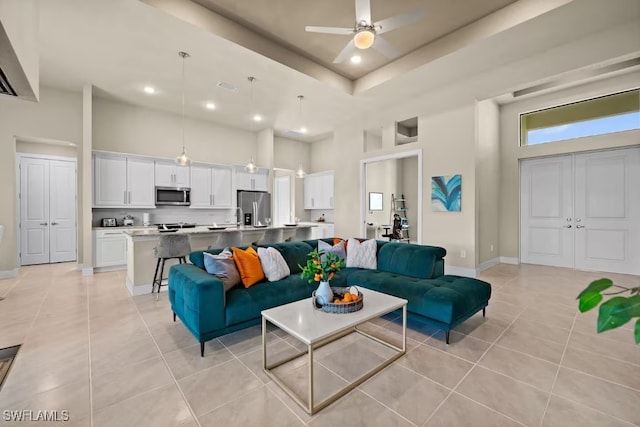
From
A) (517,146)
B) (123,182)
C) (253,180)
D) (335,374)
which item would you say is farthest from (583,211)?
(123,182)

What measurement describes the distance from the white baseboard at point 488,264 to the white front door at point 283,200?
16.8 ft

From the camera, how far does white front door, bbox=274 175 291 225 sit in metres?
8.59

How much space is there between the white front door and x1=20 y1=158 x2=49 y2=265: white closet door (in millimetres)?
5348

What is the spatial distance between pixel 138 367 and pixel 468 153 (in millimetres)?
5229

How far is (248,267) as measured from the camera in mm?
2850

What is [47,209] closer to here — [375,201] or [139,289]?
[139,289]

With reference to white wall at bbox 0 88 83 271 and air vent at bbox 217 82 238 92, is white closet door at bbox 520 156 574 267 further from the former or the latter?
white wall at bbox 0 88 83 271

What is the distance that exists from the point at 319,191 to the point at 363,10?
5.67 meters

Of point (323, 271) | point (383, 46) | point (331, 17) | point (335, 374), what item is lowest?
point (335, 374)

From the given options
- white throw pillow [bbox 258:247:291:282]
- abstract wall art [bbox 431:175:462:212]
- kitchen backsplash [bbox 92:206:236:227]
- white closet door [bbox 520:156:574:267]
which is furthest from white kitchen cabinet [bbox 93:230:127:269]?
white closet door [bbox 520:156:574:267]

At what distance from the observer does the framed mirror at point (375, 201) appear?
736 cm

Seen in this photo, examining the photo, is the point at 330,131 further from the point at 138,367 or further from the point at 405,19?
the point at 138,367

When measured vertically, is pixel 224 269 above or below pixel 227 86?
below

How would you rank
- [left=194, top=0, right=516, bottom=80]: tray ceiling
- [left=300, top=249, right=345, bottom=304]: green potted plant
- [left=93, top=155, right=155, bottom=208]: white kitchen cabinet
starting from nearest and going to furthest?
[left=300, top=249, right=345, bottom=304]: green potted plant → [left=194, top=0, right=516, bottom=80]: tray ceiling → [left=93, top=155, right=155, bottom=208]: white kitchen cabinet
